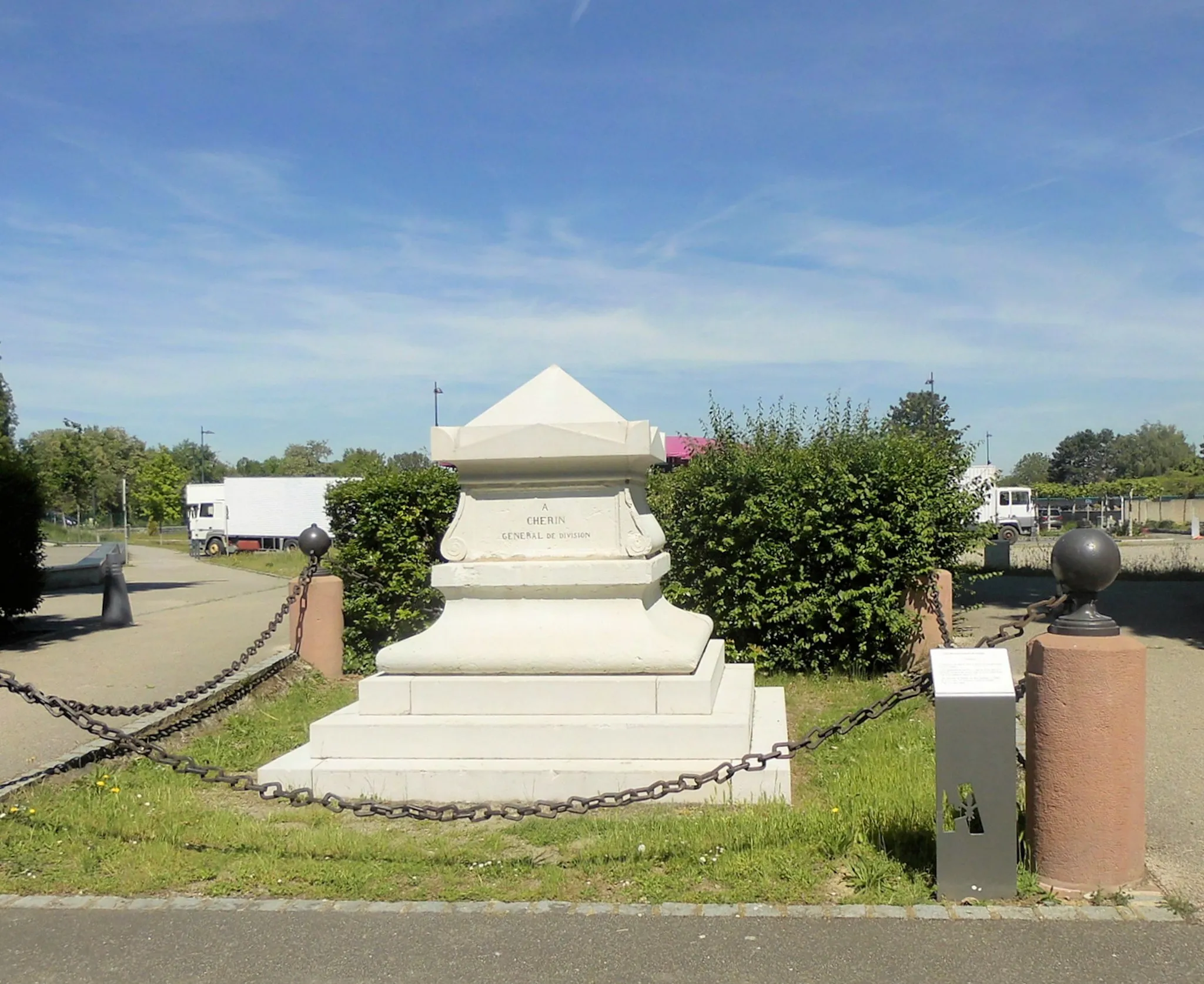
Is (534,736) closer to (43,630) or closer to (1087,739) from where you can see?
(1087,739)

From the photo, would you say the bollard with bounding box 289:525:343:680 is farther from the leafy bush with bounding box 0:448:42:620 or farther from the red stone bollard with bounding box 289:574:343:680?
the leafy bush with bounding box 0:448:42:620

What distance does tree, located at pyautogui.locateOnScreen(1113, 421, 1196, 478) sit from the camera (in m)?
111

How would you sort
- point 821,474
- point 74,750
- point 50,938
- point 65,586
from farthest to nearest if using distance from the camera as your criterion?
point 65,586 → point 821,474 → point 74,750 → point 50,938

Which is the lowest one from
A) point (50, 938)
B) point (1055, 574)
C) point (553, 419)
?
point (50, 938)

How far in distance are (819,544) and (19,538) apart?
929 centimetres

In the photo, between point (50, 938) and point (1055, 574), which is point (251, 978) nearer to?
point (50, 938)

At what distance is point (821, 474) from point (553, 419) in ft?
12.0

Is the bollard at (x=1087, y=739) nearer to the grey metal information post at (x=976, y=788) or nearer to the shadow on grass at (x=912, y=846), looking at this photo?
the grey metal information post at (x=976, y=788)

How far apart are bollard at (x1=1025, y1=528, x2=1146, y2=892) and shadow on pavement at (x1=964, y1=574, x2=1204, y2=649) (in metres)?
7.58

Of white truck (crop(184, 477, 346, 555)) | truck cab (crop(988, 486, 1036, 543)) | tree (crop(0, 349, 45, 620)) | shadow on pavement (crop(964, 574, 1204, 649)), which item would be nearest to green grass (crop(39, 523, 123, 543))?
white truck (crop(184, 477, 346, 555))

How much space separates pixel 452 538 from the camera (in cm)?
696

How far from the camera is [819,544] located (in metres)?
9.64

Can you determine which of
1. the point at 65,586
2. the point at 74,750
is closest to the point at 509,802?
the point at 74,750

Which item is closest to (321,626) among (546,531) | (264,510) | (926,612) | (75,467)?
(546,531)
